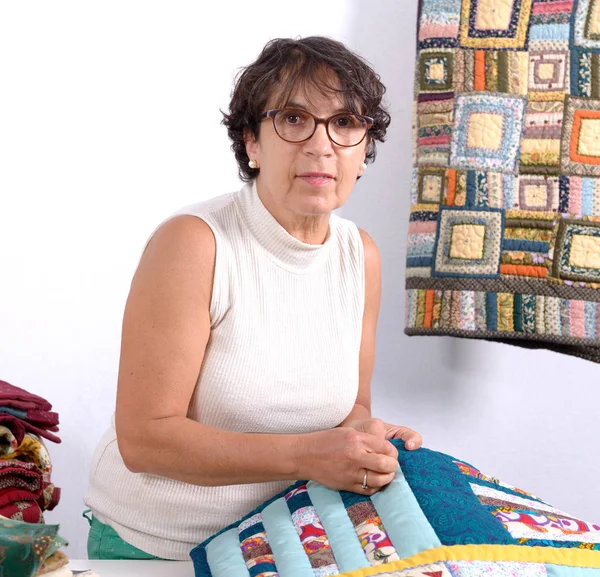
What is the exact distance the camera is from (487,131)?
1.69 metres

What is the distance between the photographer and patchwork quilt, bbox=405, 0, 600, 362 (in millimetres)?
1675

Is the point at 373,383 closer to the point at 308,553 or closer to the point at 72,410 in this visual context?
the point at 72,410

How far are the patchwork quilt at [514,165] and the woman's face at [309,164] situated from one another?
0.46 meters

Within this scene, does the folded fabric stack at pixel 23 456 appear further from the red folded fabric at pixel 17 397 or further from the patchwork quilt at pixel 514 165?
the patchwork quilt at pixel 514 165

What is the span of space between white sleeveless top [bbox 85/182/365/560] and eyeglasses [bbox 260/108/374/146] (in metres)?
0.13

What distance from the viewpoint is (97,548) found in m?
1.33

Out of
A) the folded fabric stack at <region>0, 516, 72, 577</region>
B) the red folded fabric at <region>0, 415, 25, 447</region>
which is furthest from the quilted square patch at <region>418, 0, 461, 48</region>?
the folded fabric stack at <region>0, 516, 72, 577</region>

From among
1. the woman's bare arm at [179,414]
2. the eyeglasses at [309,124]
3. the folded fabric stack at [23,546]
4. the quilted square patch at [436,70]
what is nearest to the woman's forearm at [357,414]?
the woman's bare arm at [179,414]

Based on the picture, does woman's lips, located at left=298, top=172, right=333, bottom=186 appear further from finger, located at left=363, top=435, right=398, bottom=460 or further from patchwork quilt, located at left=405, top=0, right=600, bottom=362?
patchwork quilt, located at left=405, top=0, right=600, bottom=362

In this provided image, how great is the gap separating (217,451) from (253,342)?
19 centimetres

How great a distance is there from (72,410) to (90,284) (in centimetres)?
31

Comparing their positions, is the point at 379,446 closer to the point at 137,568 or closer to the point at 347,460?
the point at 347,460

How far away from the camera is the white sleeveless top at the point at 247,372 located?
1.26m

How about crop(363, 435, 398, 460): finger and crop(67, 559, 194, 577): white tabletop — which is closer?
crop(363, 435, 398, 460): finger
